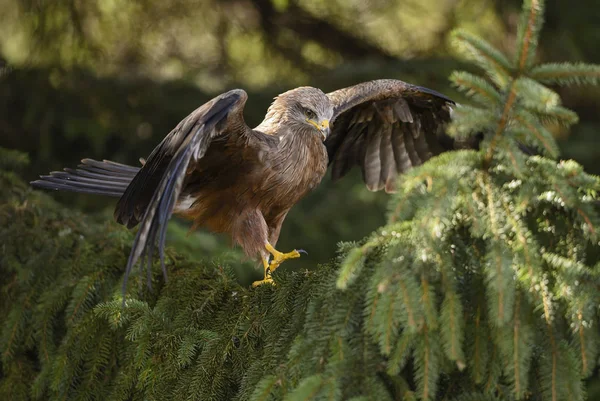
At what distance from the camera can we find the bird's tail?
3594 millimetres

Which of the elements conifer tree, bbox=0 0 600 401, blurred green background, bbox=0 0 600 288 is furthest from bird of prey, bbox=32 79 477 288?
blurred green background, bbox=0 0 600 288

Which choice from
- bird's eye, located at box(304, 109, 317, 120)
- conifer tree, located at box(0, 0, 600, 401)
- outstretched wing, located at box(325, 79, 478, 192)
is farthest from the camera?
outstretched wing, located at box(325, 79, 478, 192)

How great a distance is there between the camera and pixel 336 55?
781cm

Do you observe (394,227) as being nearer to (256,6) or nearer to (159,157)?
(159,157)

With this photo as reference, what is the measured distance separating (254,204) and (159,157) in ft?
2.32

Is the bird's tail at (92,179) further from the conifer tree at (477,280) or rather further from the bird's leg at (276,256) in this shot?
the conifer tree at (477,280)

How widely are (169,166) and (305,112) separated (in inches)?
44.0

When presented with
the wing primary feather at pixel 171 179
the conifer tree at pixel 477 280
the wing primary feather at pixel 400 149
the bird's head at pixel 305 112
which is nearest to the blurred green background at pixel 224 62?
the wing primary feather at pixel 400 149

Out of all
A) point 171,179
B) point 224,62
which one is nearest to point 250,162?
point 171,179

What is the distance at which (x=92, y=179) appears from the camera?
3.73 metres

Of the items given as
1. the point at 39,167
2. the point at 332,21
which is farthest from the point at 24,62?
the point at 332,21

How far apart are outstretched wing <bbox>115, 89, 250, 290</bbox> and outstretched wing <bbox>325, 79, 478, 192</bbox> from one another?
1.30 meters

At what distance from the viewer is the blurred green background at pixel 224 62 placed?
245 inches

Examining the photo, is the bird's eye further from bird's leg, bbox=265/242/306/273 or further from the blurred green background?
the blurred green background
